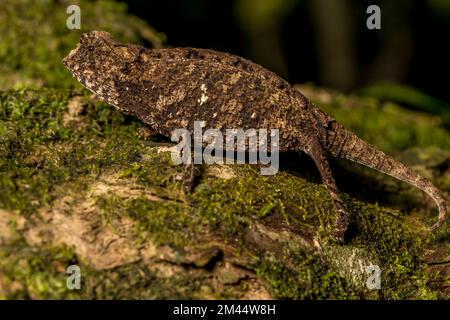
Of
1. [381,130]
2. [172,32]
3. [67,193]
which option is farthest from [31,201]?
[172,32]

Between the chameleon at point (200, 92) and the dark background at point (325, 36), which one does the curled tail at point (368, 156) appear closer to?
the chameleon at point (200, 92)

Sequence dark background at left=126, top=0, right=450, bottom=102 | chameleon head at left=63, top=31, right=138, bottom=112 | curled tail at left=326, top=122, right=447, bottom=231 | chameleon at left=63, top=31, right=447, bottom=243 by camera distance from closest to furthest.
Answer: chameleon at left=63, top=31, right=447, bottom=243, chameleon head at left=63, top=31, right=138, bottom=112, curled tail at left=326, top=122, right=447, bottom=231, dark background at left=126, top=0, right=450, bottom=102

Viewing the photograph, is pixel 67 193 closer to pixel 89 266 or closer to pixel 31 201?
pixel 31 201

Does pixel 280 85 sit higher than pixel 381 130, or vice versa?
Result: pixel 381 130

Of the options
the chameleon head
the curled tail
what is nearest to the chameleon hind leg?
the curled tail

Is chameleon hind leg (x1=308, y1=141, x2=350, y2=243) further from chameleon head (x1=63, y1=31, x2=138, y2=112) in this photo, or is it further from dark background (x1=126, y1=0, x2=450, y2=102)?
dark background (x1=126, y1=0, x2=450, y2=102)

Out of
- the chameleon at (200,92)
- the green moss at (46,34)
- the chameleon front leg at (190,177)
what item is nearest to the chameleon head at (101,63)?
the chameleon at (200,92)
